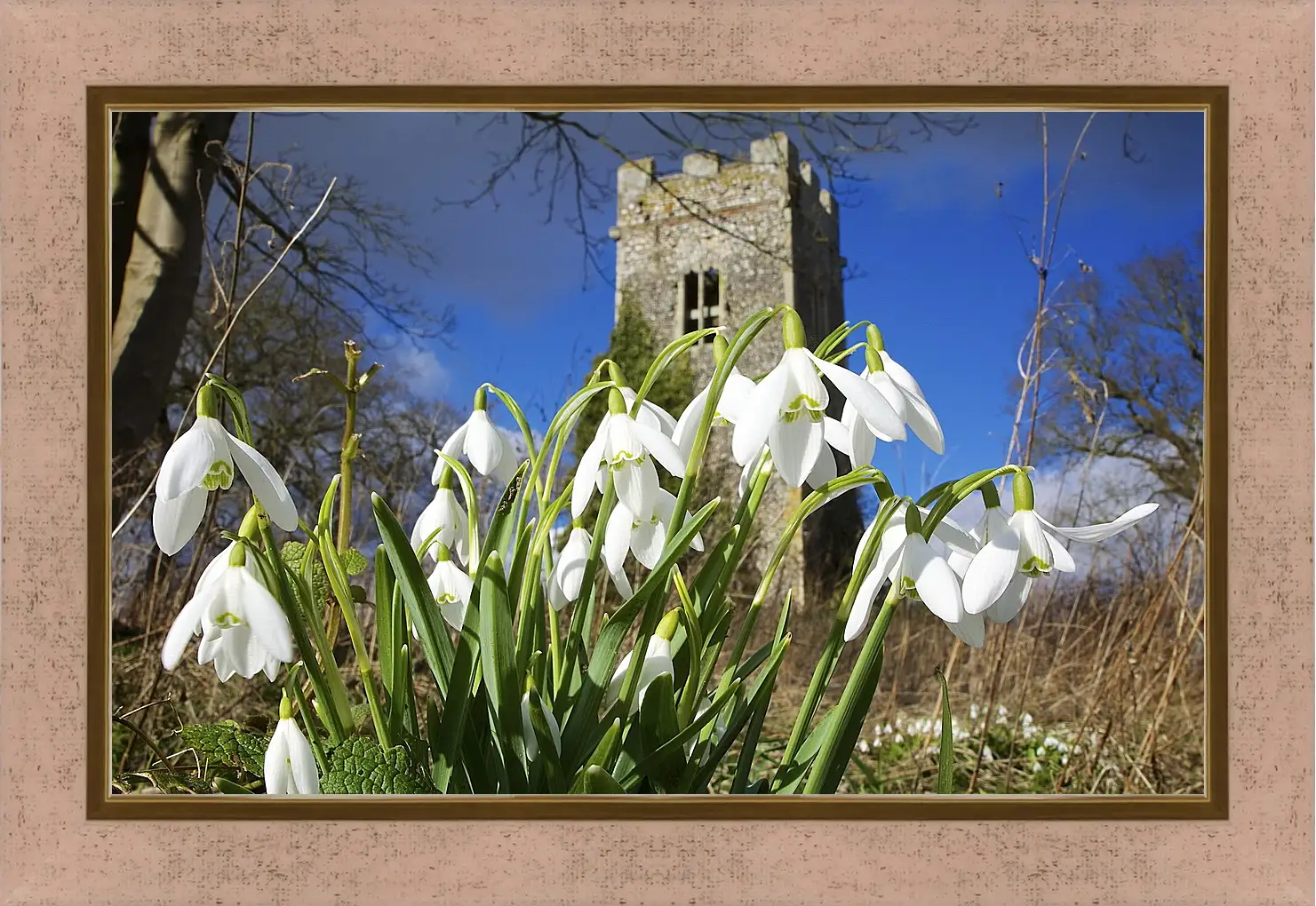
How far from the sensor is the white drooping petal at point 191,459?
86 centimetres

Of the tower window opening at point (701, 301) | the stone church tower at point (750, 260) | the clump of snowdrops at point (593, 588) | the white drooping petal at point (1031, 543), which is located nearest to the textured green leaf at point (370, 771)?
the clump of snowdrops at point (593, 588)

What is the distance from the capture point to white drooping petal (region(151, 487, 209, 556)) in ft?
2.95

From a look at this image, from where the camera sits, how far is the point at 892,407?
34.2 inches

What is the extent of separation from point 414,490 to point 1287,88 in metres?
1.36

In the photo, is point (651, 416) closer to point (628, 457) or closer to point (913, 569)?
point (628, 457)

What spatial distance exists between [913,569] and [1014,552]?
4.2 inches

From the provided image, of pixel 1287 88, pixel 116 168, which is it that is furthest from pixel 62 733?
pixel 1287 88

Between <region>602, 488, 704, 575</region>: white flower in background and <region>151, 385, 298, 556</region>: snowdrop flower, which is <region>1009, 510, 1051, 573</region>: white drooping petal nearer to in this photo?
<region>602, 488, 704, 575</region>: white flower in background

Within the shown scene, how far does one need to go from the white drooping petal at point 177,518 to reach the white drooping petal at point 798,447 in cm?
57

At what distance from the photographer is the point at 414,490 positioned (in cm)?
152

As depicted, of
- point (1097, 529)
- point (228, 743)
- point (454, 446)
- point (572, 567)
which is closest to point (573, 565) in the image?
point (572, 567)
